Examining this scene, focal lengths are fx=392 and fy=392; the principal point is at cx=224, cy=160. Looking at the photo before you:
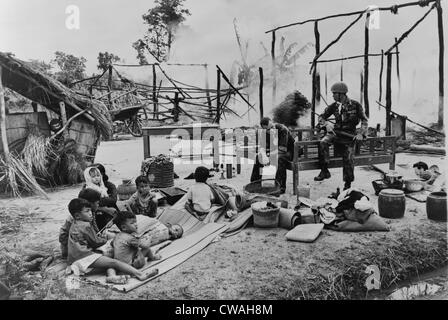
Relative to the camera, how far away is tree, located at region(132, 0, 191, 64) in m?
5.20

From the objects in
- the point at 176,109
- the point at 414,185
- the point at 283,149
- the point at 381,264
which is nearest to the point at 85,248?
the point at 381,264

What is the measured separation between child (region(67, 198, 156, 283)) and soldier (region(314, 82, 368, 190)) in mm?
3674

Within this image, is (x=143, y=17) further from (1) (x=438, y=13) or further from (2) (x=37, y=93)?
(1) (x=438, y=13)

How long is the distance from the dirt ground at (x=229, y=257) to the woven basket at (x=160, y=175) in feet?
4.69

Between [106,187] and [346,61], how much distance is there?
239 inches

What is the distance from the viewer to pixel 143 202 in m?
4.71

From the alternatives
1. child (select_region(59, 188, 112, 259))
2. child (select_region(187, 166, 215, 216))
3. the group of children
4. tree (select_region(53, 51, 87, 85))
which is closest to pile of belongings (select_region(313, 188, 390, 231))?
child (select_region(187, 166, 215, 216))

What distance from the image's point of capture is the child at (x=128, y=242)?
3506mm

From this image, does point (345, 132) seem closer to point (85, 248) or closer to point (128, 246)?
point (128, 246)

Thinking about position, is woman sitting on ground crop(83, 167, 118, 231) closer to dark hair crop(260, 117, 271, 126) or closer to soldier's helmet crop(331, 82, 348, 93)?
dark hair crop(260, 117, 271, 126)

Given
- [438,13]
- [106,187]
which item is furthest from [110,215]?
[438,13]

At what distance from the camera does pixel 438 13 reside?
18.7ft

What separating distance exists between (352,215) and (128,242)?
8.21 ft

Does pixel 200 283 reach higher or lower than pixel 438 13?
lower
